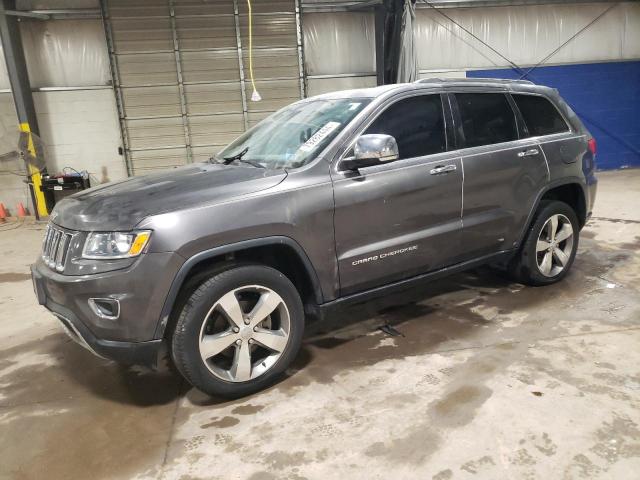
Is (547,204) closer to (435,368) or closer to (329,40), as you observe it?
(435,368)

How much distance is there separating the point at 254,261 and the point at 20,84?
28.2 ft

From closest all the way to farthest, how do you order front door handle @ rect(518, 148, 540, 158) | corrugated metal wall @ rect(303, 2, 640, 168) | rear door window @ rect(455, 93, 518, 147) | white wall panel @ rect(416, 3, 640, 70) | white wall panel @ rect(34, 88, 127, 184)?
rear door window @ rect(455, 93, 518, 147)
front door handle @ rect(518, 148, 540, 158)
white wall panel @ rect(34, 88, 127, 184)
corrugated metal wall @ rect(303, 2, 640, 168)
white wall panel @ rect(416, 3, 640, 70)

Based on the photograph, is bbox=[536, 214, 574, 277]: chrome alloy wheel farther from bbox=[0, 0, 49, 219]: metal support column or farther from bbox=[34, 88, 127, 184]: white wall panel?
bbox=[0, 0, 49, 219]: metal support column

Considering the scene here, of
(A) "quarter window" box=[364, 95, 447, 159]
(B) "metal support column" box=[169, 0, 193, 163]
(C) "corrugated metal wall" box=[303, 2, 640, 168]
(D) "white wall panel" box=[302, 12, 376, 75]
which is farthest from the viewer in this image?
(C) "corrugated metal wall" box=[303, 2, 640, 168]

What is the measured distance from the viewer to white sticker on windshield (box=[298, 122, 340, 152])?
3.21 metres

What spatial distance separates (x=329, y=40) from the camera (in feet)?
34.9

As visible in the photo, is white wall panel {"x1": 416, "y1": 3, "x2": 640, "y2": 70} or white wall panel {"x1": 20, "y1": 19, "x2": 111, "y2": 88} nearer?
white wall panel {"x1": 20, "y1": 19, "x2": 111, "y2": 88}

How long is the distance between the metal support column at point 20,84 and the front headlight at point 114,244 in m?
7.89

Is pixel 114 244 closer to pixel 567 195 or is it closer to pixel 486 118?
pixel 486 118

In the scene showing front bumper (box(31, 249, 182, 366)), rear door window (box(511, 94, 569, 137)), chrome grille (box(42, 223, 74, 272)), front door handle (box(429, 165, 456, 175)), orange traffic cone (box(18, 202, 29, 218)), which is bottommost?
orange traffic cone (box(18, 202, 29, 218))

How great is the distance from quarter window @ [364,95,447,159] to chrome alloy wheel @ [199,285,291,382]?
1.31 m

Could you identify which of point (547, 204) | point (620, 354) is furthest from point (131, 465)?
point (547, 204)

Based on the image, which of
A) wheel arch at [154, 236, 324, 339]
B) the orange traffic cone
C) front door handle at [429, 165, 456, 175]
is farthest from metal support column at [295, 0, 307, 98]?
wheel arch at [154, 236, 324, 339]

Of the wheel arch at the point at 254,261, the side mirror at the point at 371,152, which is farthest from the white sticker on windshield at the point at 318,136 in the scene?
the wheel arch at the point at 254,261
